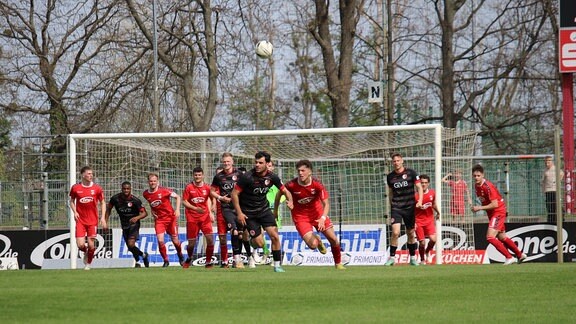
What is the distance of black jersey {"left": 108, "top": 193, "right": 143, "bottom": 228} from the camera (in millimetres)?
23953

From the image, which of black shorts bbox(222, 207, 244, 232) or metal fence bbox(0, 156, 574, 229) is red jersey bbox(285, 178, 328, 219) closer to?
black shorts bbox(222, 207, 244, 232)

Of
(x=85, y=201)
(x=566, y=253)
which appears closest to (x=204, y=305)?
(x=85, y=201)

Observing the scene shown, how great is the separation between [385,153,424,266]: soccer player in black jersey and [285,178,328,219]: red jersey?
9.28 feet

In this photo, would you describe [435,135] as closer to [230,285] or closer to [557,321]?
[230,285]

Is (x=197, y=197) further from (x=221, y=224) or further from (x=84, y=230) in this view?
(x=84, y=230)

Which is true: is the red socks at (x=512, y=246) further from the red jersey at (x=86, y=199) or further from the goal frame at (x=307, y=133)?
the red jersey at (x=86, y=199)

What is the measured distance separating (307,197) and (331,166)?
8.29m

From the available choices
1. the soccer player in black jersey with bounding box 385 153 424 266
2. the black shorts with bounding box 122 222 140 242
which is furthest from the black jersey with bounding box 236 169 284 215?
the black shorts with bounding box 122 222 140 242

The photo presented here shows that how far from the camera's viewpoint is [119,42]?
3628 centimetres

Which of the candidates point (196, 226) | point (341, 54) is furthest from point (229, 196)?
point (341, 54)

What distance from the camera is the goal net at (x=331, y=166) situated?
25.2 meters

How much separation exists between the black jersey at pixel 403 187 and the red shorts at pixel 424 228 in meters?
1.73

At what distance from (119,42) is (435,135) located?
16544 mm

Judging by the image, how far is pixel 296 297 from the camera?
1305 centimetres
